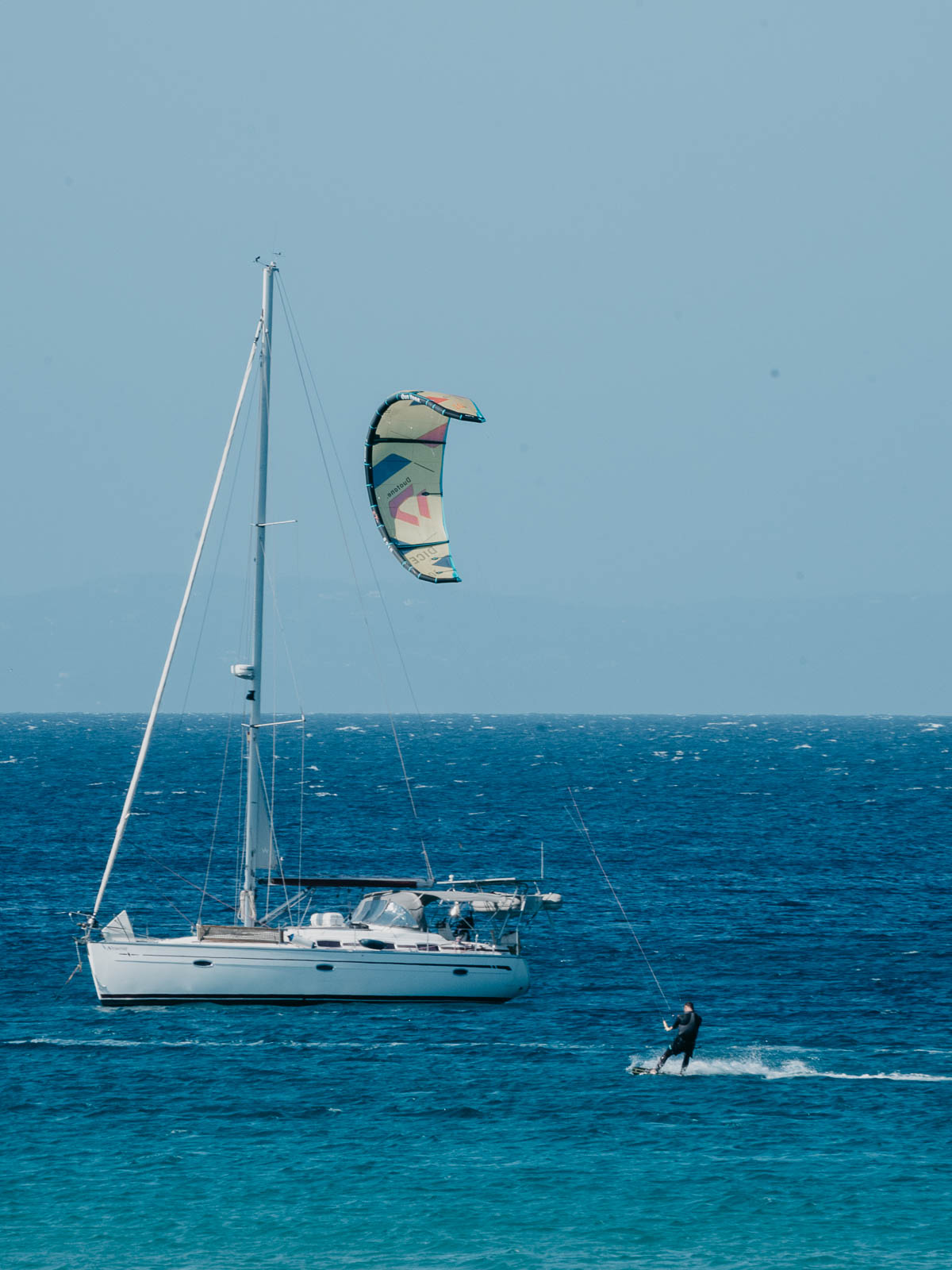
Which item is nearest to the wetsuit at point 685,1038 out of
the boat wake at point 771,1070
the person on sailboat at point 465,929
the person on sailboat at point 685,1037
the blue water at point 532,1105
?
the person on sailboat at point 685,1037

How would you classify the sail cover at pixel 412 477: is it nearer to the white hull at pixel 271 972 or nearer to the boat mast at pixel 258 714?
the boat mast at pixel 258 714

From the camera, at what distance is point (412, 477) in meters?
50.0

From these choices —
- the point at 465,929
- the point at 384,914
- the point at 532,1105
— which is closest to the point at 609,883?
the point at 465,929

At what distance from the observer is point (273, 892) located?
6950 cm

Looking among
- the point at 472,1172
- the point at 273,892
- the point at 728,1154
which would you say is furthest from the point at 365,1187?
the point at 273,892

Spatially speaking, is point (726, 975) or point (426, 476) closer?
point (426, 476)

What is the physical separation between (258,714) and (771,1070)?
18.4 meters

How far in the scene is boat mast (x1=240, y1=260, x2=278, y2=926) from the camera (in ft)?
156

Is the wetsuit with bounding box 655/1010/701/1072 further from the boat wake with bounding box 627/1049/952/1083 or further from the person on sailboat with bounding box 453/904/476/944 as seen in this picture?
the person on sailboat with bounding box 453/904/476/944

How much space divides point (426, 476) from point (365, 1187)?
24.8 m

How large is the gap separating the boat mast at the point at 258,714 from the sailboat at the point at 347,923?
47mm

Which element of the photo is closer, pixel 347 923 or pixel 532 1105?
pixel 532 1105

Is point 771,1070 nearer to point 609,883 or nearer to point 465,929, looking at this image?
point 465,929

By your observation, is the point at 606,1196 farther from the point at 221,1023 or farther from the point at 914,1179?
the point at 221,1023
